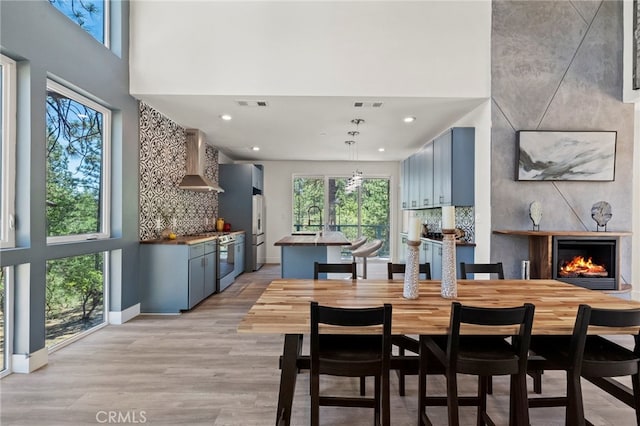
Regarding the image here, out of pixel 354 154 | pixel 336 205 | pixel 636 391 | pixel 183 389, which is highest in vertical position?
pixel 354 154

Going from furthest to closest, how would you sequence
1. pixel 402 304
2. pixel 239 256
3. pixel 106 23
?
pixel 239 256, pixel 106 23, pixel 402 304

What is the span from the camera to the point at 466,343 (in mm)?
1896

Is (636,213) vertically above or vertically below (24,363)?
above

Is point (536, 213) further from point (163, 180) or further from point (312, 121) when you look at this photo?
point (163, 180)

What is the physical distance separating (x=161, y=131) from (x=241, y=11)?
2023 mm

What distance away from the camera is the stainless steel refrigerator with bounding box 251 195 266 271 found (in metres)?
7.23

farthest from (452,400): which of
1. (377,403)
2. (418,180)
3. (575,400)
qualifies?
(418,180)

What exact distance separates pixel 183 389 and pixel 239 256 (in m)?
4.34

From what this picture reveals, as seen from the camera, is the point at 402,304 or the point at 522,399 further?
the point at 402,304

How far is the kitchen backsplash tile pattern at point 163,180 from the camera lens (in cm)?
433

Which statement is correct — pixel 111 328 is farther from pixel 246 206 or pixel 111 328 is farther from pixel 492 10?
pixel 492 10

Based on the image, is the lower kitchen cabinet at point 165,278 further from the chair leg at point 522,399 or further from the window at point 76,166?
the chair leg at point 522,399

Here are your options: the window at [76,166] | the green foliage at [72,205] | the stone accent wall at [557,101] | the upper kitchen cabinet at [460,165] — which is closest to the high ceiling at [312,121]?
the upper kitchen cabinet at [460,165]

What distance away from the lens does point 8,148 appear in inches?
102
